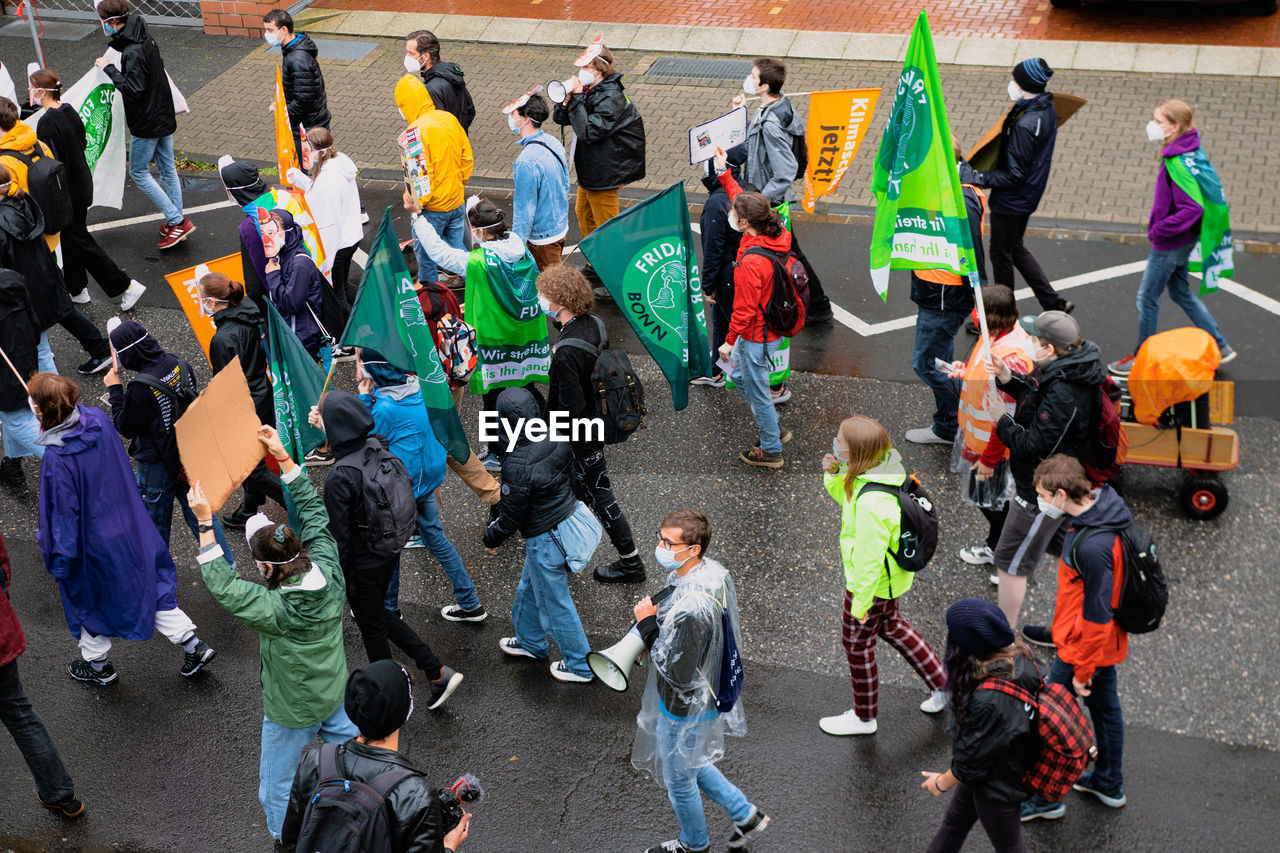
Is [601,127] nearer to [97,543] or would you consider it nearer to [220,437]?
[220,437]

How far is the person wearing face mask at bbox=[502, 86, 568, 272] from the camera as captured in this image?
28.8 ft

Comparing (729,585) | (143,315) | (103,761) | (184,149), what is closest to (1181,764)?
(729,585)

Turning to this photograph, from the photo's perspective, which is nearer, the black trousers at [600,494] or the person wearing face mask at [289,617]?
the person wearing face mask at [289,617]

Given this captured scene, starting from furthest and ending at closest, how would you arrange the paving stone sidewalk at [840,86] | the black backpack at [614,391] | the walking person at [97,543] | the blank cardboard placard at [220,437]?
1. the paving stone sidewalk at [840,86]
2. the black backpack at [614,391]
3. the walking person at [97,543]
4. the blank cardboard placard at [220,437]

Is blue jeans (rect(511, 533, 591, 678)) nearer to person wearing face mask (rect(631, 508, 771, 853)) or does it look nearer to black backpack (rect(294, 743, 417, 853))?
person wearing face mask (rect(631, 508, 771, 853))

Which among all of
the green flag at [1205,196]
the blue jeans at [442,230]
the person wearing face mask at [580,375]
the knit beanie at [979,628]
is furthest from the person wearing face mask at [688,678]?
the blue jeans at [442,230]

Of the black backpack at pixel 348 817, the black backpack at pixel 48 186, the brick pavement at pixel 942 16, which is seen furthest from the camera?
the brick pavement at pixel 942 16

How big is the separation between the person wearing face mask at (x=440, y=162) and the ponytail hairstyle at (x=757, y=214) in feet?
8.59

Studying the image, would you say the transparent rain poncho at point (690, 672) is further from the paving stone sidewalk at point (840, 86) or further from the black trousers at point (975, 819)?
the paving stone sidewalk at point (840, 86)

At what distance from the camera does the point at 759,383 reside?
765cm

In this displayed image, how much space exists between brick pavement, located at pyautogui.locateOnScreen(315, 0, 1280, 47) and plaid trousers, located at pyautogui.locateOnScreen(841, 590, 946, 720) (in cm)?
1100

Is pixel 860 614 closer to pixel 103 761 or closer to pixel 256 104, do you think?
pixel 103 761

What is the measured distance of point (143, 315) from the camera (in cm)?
992

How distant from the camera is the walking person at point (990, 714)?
14.4 ft
